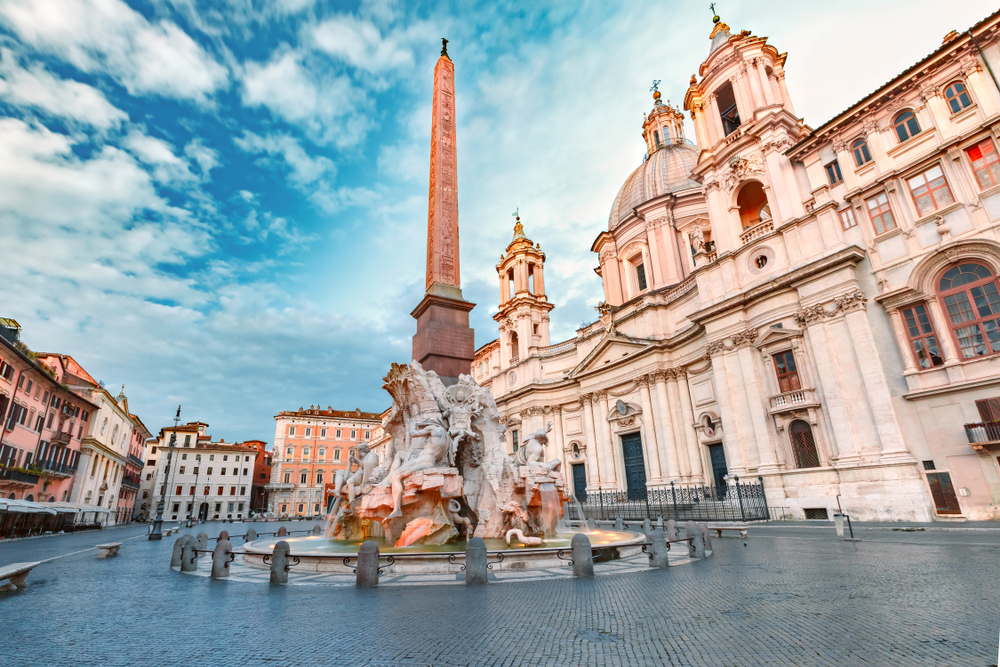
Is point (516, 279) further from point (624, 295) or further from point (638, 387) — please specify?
point (638, 387)

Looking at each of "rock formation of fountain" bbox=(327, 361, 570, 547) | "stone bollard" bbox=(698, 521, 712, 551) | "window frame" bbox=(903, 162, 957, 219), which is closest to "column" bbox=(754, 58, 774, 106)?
"window frame" bbox=(903, 162, 957, 219)

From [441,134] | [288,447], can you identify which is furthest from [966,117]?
[288,447]

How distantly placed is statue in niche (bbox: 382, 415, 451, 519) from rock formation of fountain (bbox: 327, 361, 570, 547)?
21 mm

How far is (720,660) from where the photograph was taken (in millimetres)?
3430

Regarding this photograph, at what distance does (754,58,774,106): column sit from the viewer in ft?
82.7

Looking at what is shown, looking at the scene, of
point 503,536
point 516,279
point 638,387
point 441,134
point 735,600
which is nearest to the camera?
point 735,600

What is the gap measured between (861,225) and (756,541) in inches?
606

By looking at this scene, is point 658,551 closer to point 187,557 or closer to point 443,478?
point 443,478

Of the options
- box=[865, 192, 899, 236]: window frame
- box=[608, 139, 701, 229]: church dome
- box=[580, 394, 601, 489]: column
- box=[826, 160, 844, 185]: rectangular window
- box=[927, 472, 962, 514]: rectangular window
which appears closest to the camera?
box=[927, 472, 962, 514]: rectangular window

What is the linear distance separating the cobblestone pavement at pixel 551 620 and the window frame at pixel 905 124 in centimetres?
1823

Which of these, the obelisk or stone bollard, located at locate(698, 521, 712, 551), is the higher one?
the obelisk

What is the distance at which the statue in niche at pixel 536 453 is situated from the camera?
37.9ft

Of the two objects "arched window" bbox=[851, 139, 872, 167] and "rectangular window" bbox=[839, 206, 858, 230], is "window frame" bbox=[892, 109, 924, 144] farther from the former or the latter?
"rectangular window" bbox=[839, 206, 858, 230]

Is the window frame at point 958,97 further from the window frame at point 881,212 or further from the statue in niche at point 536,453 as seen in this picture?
the statue in niche at point 536,453
